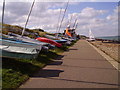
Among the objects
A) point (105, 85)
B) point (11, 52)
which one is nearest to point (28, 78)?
point (11, 52)

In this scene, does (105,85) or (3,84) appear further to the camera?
(105,85)

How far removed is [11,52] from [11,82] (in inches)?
81.0

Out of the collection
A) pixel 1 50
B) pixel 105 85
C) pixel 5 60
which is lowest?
pixel 105 85

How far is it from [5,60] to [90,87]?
4685 mm

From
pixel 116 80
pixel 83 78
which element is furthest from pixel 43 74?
pixel 116 80

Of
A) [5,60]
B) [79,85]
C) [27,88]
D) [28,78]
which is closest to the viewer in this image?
[27,88]

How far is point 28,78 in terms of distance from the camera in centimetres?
643

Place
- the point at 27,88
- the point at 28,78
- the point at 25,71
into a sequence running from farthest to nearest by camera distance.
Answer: the point at 25,71, the point at 28,78, the point at 27,88

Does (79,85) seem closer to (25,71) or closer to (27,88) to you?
(27,88)

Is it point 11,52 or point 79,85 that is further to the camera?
point 11,52

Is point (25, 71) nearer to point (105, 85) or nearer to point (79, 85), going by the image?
point (79, 85)

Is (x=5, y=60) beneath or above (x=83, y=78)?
above

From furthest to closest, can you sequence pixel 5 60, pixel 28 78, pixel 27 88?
pixel 5 60 < pixel 28 78 < pixel 27 88

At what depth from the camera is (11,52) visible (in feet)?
24.3
